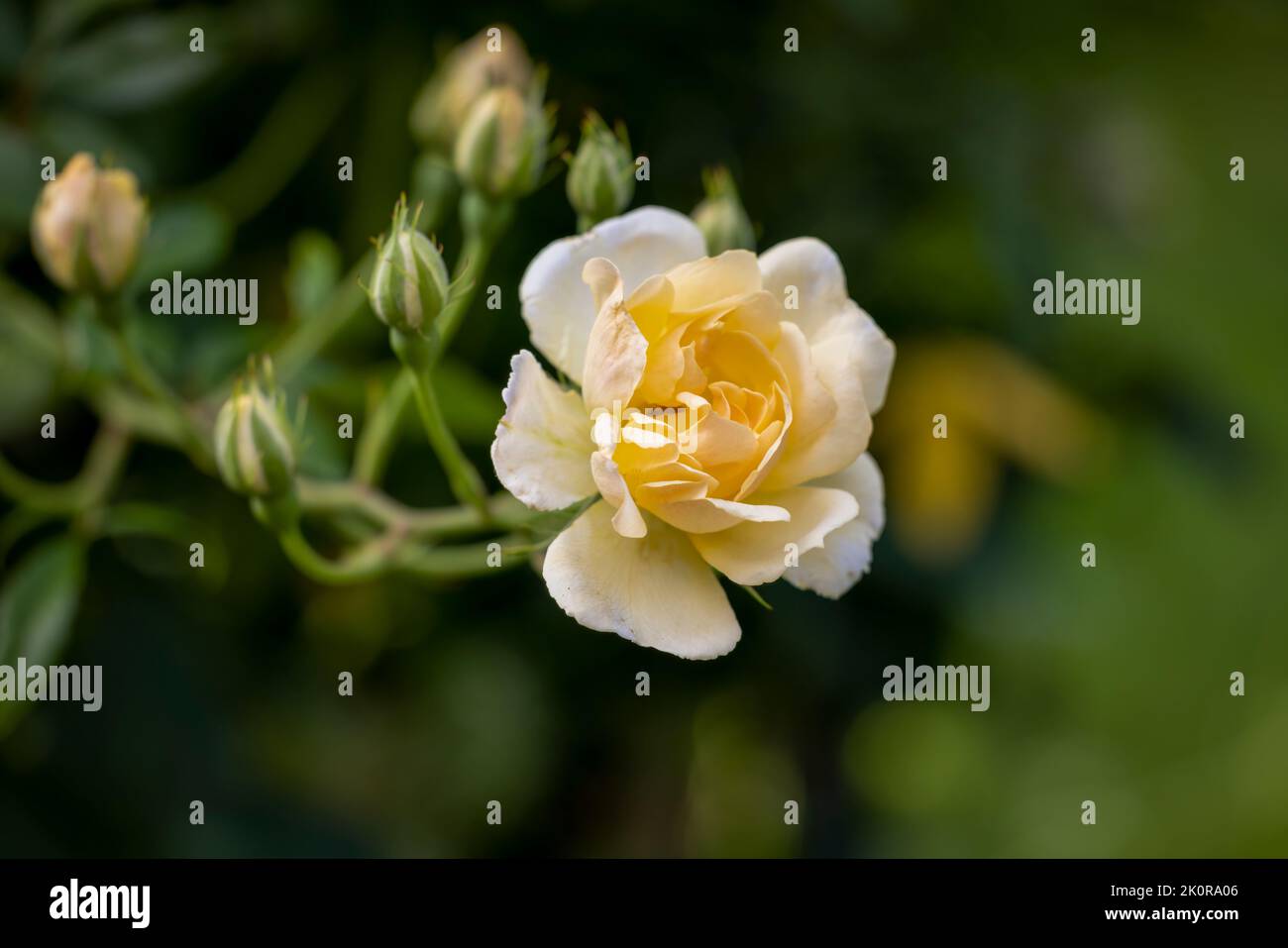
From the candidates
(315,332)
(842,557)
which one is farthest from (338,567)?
(842,557)

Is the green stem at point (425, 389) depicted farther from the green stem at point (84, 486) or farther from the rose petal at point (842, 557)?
the green stem at point (84, 486)

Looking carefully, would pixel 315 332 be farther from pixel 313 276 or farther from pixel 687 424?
pixel 687 424

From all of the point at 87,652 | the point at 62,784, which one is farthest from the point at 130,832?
the point at 87,652

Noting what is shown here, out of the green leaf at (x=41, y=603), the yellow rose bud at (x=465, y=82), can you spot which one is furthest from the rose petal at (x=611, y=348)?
the green leaf at (x=41, y=603)

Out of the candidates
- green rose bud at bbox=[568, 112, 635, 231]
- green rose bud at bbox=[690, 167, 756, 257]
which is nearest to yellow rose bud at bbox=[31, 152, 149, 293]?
green rose bud at bbox=[568, 112, 635, 231]

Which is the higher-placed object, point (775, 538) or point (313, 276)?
point (313, 276)

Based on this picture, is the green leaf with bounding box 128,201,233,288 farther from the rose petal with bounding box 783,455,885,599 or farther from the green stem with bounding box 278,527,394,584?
the rose petal with bounding box 783,455,885,599
